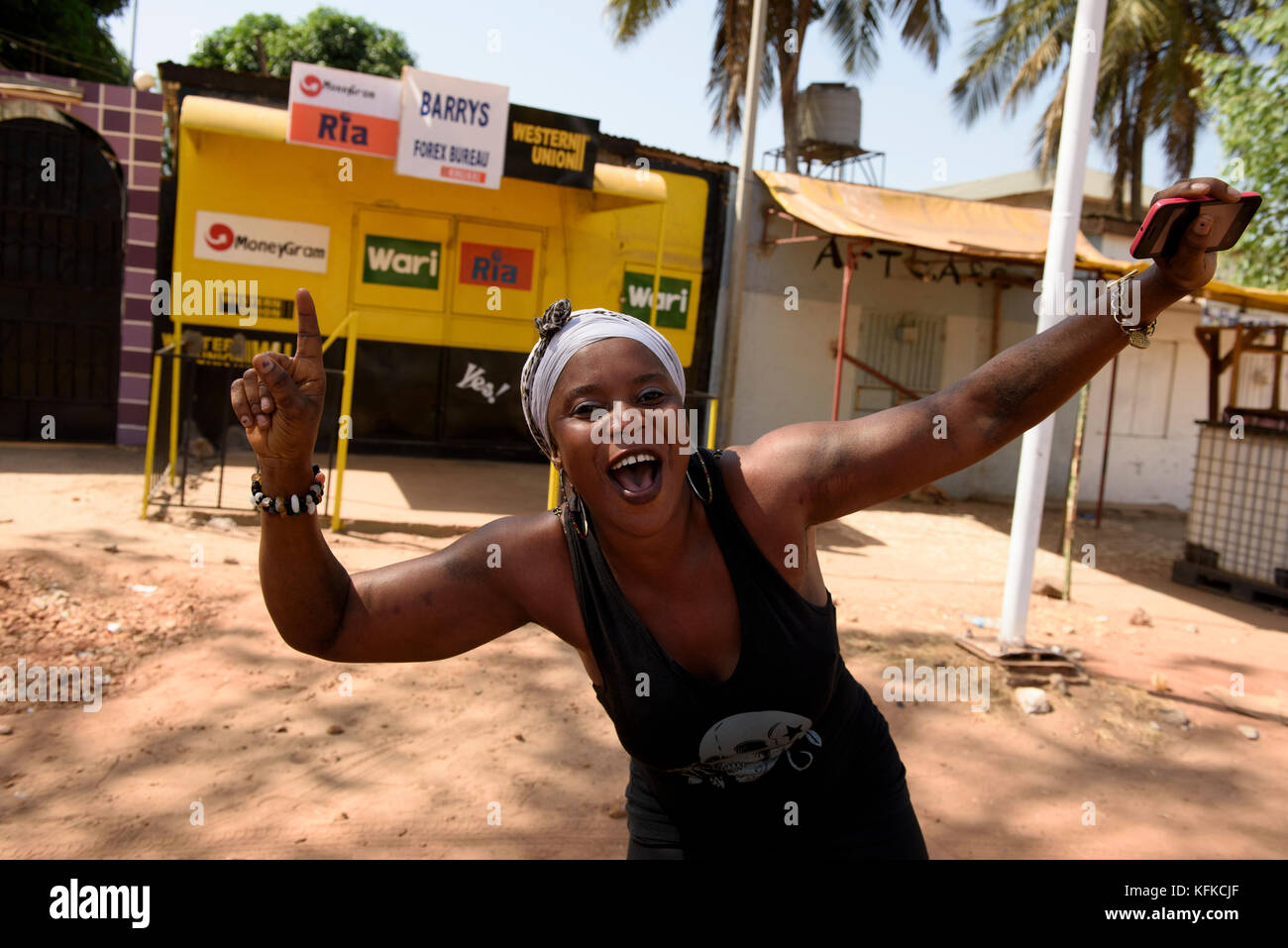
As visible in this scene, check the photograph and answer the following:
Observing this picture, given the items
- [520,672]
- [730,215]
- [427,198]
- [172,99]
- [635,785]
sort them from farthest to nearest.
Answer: [730,215] < [427,198] < [172,99] < [520,672] < [635,785]

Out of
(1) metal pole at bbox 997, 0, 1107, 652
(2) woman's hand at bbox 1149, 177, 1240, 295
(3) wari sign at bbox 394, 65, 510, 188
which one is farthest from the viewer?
(3) wari sign at bbox 394, 65, 510, 188

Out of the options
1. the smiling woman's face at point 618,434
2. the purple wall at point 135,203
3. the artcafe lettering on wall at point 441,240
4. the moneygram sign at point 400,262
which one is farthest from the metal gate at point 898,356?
the smiling woman's face at point 618,434

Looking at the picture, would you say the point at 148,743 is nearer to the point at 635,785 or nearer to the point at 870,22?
the point at 635,785

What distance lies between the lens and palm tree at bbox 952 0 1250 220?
65.6ft

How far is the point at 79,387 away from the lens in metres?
10.9

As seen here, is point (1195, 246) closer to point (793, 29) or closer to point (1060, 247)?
point (1060, 247)

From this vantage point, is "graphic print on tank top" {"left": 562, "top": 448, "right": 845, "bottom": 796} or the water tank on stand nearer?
"graphic print on tank top" {"left": 562, "top": 448, "right": 845, "bottom": 796}

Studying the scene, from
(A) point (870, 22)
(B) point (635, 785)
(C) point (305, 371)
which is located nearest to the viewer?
(C) point (305, 371)

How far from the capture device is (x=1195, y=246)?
1.92 meters

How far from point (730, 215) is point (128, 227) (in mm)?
7037

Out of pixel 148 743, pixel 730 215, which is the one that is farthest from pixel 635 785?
pixel 730 215

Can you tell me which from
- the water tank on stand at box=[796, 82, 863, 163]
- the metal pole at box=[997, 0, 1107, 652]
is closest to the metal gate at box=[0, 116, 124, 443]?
the metal pole at box=[997, 0, 1107, 652]

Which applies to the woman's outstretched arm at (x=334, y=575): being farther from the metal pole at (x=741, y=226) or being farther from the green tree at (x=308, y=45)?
the green tree at (x=308, y=45)

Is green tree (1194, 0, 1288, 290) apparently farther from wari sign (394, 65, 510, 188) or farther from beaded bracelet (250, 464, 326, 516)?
beaded bracelet (250, 464, 326, 516)
